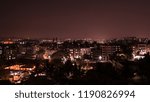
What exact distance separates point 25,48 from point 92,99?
13.3 m

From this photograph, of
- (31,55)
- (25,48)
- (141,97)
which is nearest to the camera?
(141,97)

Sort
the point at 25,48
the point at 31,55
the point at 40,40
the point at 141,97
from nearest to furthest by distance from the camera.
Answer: the point at 141,97 → the point at 31,55 → the point at 25,48 → the point at 40,40

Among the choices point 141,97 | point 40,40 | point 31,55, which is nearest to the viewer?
point 141,97

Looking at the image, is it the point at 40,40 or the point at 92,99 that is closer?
the point at 92,99

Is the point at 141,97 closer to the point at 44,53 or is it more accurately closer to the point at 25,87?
the point at 25,87

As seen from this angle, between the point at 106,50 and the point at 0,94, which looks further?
the point at 106,50

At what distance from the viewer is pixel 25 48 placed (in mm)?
14156

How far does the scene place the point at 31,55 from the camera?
1300cm

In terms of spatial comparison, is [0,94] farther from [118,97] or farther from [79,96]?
[118,97]

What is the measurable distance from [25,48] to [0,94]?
1319cm

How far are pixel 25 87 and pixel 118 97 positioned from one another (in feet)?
1.23

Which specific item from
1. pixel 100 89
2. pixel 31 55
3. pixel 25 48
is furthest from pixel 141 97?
pixel 25 48

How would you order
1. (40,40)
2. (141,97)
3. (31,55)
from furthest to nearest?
(40,40) → (31,55) → (141,97)

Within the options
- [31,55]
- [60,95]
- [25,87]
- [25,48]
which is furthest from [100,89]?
[25,48]
